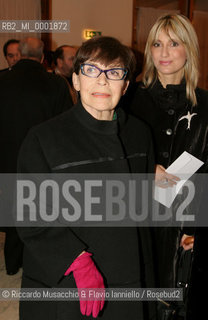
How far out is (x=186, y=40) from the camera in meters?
1.65

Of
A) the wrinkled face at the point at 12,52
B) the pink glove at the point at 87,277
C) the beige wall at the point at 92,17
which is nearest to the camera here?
the pink glove at the point at 87,277

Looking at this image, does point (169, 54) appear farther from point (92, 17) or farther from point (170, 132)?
point (92, 17)

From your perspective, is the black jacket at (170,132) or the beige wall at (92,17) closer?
the black jacket at (170,132)

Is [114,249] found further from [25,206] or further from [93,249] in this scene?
[25,206]

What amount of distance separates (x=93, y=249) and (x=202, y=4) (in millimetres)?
8690

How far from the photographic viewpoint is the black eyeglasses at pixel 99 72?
1.17 m

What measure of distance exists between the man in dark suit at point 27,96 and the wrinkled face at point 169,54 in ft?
3.62

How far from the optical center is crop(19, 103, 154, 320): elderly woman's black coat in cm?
111

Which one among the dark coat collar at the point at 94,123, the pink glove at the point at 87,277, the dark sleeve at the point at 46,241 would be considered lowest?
the pink glove at the point at 87,277

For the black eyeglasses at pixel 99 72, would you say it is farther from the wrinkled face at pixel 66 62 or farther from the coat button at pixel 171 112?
the wrinkled face at pixel 66 62

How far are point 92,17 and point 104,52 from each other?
217 inches

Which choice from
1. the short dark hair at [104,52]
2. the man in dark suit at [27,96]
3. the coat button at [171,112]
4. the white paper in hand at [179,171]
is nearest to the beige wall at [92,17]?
the man in dark suit at [27,96]

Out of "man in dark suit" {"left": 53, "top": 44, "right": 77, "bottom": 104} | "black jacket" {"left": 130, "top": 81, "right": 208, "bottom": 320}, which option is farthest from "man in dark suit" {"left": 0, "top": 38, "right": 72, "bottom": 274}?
"black jacket" {"left": 130, "top": 81, "right": 208, "bottom": 320}

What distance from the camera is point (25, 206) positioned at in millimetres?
1128
